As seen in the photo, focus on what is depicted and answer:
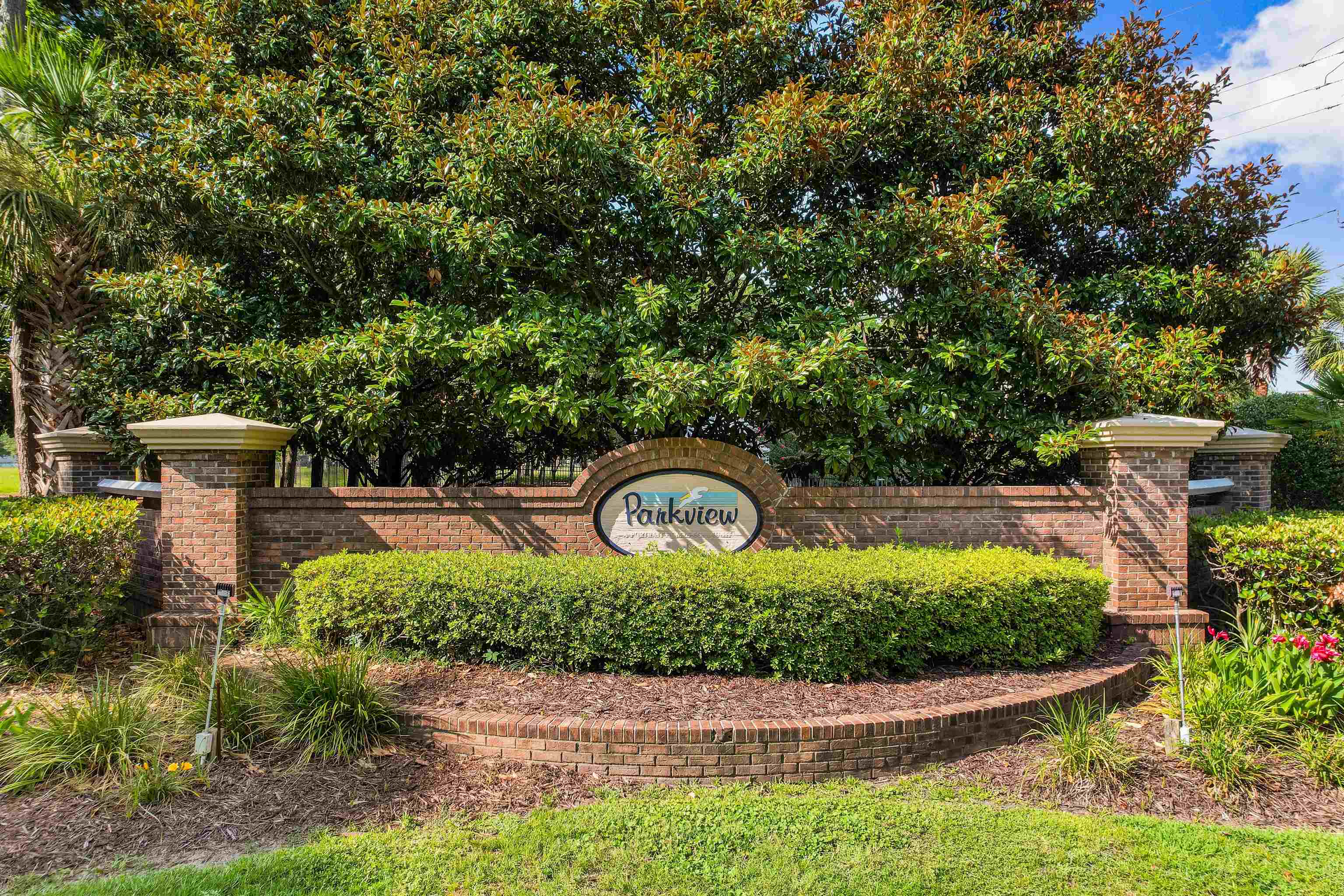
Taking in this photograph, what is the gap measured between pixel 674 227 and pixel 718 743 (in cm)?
476

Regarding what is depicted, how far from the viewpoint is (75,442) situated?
9.09m

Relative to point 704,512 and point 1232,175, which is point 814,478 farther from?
point 1232,175

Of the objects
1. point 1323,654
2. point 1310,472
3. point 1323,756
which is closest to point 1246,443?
point 1310,472

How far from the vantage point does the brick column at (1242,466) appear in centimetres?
912

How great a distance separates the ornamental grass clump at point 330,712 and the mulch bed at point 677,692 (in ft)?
1.02

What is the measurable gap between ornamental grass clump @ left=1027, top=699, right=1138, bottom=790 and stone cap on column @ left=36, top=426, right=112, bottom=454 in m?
10.5

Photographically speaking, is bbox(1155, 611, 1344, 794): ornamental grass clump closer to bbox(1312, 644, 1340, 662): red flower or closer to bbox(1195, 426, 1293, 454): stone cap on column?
bbox(1312, 644, 1340, 662): red flower

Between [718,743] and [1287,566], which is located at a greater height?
[1287,566]

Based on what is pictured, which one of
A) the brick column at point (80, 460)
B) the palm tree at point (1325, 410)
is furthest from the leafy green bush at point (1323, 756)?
the brick column at point (80, 460)

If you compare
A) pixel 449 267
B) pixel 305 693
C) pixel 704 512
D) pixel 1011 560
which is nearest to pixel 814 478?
pixel 704 512

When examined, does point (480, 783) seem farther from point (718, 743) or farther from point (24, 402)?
point (24, 402)

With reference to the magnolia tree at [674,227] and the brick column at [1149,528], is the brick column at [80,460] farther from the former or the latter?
the brick column at [1149,528]

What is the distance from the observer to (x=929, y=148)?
7.82 metres

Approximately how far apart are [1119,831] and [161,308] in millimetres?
9173
